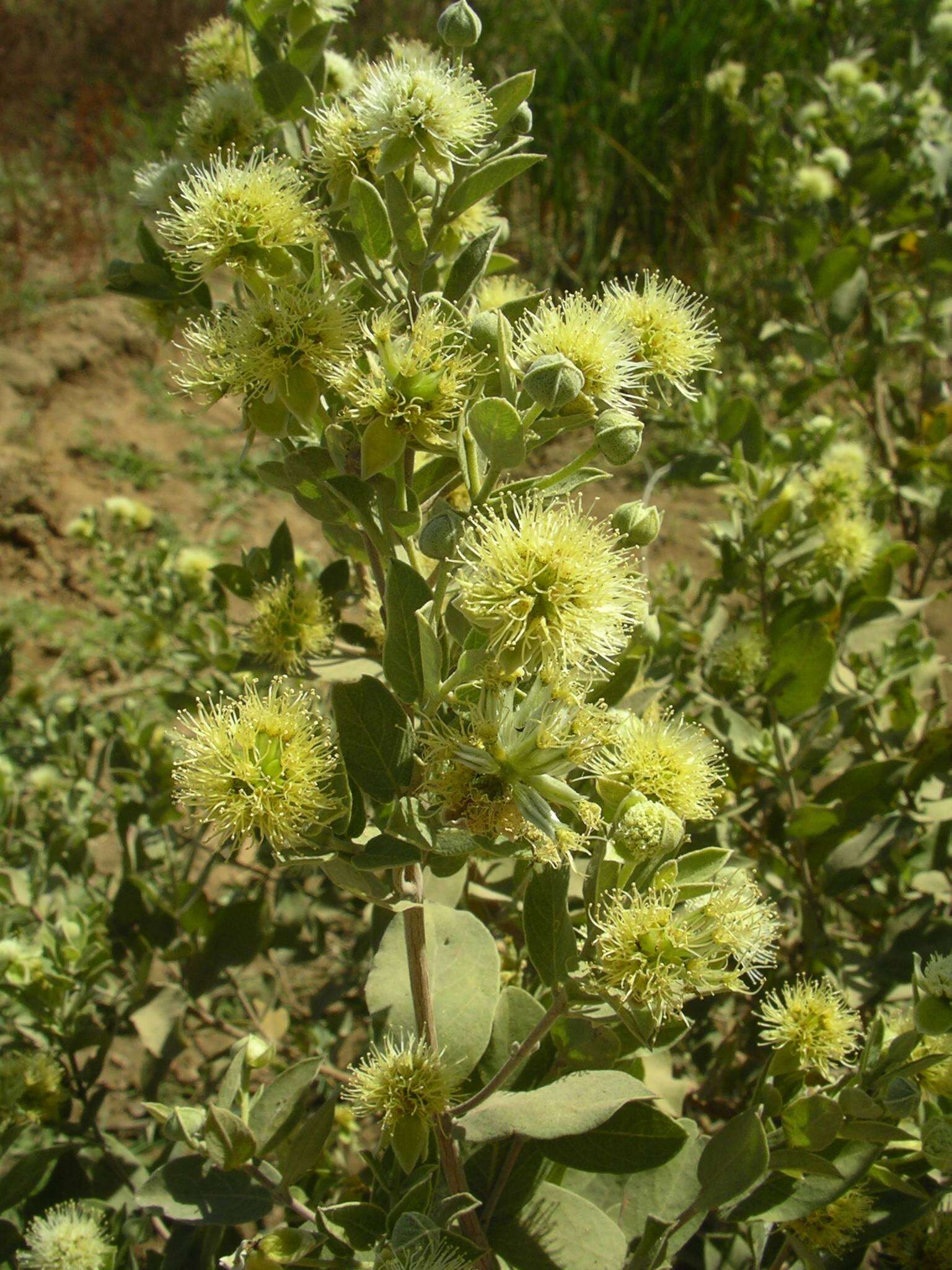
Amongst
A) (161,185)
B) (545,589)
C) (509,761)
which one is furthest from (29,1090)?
(161,185)

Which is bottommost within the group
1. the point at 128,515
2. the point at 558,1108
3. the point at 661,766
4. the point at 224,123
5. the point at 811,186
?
the point at 558,1108

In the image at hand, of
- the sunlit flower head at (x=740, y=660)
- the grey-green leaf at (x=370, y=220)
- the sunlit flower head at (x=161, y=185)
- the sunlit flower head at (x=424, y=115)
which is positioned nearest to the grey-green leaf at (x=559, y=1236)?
the sunlit flower head at (x=740, y=660)

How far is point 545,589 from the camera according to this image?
3.27ft

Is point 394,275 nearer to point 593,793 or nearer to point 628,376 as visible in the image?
point 628,376

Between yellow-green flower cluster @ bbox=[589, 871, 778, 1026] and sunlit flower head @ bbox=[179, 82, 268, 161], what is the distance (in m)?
1.16

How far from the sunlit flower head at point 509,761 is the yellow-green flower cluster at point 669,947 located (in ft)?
0.39

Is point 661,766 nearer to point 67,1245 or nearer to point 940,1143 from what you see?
point 940,1143

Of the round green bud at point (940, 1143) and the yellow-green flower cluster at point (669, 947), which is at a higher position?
the yellow-green flower cluster at point (669, 947)

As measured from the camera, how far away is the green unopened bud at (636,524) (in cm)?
112

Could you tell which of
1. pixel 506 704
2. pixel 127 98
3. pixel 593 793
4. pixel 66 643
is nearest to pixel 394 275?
pixel 506 704

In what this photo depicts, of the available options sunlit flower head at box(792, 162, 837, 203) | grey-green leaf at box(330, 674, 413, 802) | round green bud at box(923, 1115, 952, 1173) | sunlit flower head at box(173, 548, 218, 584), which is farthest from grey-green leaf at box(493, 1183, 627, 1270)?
sunlit flower head at box(792, 162, 837, 203)

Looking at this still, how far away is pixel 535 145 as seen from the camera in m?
6.11

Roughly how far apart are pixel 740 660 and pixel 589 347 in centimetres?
107

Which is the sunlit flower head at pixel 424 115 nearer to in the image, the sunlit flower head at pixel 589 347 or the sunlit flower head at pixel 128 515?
the sunlit flower head at pixel 589 347
